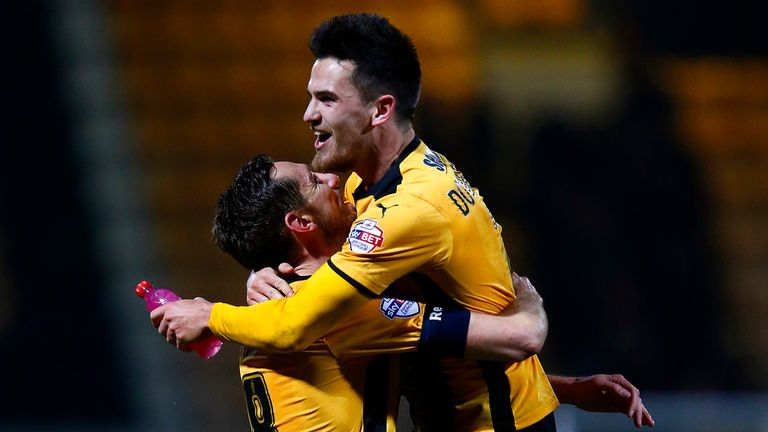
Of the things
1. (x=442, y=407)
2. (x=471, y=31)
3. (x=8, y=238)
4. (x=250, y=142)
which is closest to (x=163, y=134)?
(x=250, y=142)

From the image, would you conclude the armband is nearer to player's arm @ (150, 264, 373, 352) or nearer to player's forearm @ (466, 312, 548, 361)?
player's forearm @ (466, 312, 548, 361)

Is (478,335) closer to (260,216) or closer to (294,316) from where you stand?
(294,316)

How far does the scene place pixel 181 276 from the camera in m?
7.05

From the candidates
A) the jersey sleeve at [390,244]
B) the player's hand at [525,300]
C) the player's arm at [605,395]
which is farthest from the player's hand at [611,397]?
the jersey sleeve at [390,244]

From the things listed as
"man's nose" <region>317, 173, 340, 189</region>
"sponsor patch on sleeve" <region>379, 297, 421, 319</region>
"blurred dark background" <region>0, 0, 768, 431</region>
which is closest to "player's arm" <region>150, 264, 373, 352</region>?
"sponsor patch on sleeve" <region>379, 297, 421, 319</region>

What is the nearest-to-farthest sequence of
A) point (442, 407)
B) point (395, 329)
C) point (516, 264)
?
point (395, 329) → point (442, 407) → point (516, 264)

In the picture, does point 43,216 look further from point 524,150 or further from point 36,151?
point 524,150

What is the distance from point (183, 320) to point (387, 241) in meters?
0.54

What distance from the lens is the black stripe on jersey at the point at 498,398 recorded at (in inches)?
104

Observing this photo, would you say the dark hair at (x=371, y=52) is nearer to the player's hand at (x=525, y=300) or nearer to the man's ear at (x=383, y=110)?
the man's ear at (x=383, y=110)

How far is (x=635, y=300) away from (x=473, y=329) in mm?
4475

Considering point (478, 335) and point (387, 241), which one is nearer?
point (387, 241)

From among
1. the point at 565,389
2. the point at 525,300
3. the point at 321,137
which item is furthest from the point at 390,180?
the point at 565,389

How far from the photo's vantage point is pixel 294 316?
2.38m
